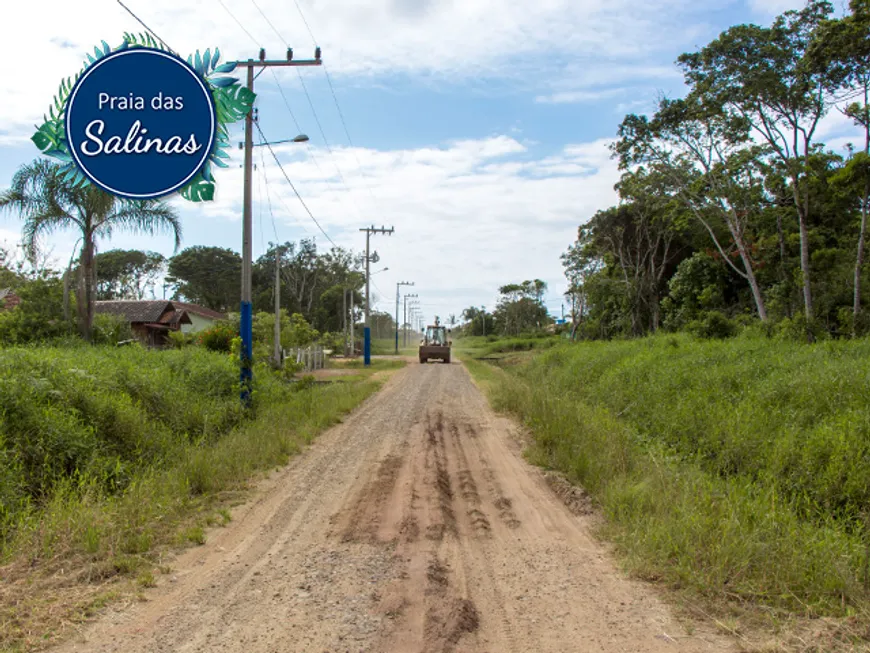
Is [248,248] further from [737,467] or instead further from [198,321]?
[198,321]

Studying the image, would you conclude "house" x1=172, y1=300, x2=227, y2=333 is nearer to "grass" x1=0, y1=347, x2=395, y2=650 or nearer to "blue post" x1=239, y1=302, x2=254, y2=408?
"blue post" x1=239, y1=302, x2=254, y2=408

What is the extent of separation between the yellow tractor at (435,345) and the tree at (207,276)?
2943 cm

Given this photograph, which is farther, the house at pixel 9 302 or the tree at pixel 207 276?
the tree at pixel 207 276

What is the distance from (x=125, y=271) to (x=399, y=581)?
68.1 m

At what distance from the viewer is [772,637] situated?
4094 mm

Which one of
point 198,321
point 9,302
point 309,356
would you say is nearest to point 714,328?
point 309,356

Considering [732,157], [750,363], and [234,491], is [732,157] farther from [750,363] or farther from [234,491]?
[234,491]

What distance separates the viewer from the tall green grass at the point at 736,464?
4.94 meters

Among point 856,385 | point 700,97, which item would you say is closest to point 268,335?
point 700,97

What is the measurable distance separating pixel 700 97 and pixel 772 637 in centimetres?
2107

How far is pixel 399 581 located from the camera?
488 centimetres

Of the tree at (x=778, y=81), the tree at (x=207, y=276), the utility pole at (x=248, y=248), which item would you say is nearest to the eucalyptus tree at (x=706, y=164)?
the tree at (x=778, y=81)

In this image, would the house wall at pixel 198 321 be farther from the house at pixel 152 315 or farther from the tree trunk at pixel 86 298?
the tree trunk at pixel 86 298

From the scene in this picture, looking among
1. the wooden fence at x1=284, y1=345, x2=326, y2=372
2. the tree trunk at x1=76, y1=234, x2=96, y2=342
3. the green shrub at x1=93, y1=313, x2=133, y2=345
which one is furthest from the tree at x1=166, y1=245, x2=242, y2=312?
the tree trunk at x1=76, y1=234, x2=96, y2=342
